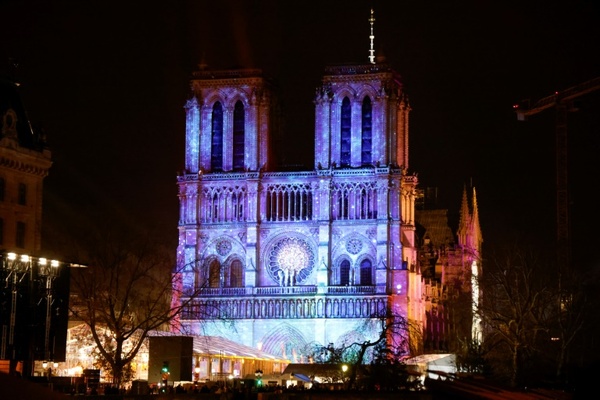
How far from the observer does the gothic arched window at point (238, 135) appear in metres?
127

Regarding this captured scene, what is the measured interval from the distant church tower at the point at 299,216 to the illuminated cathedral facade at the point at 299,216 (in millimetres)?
86

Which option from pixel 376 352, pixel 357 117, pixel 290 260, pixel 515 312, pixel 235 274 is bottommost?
pixel 376 352

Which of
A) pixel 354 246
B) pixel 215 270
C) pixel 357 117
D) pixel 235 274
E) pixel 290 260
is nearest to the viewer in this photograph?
pixel 354 246

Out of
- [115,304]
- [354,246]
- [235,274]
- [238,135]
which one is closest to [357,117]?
[354,246]

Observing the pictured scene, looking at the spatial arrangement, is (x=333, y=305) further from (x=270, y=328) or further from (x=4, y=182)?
(x=4, y=182)

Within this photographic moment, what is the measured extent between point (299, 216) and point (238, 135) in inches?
351

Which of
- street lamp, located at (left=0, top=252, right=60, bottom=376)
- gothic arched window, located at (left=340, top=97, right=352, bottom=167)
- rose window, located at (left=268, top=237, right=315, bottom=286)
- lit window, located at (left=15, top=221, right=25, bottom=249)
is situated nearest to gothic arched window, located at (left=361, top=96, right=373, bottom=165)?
gothic arched window, located at (left=340, top=97, right=352, bottom=167)

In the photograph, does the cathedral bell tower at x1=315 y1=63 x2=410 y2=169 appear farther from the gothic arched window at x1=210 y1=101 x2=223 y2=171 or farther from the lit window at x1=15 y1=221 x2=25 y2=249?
the lit window at x1=15 y1=221 x2=25 y2=249

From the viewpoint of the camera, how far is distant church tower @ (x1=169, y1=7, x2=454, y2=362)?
123 m

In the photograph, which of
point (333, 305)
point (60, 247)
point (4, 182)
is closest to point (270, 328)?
point (333, 305)

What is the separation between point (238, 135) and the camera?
128 m

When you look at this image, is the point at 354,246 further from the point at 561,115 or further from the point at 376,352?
the point at 561,115

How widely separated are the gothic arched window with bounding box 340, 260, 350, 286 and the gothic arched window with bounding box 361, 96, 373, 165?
28.1 feet

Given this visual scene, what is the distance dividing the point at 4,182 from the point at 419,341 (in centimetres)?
5054
